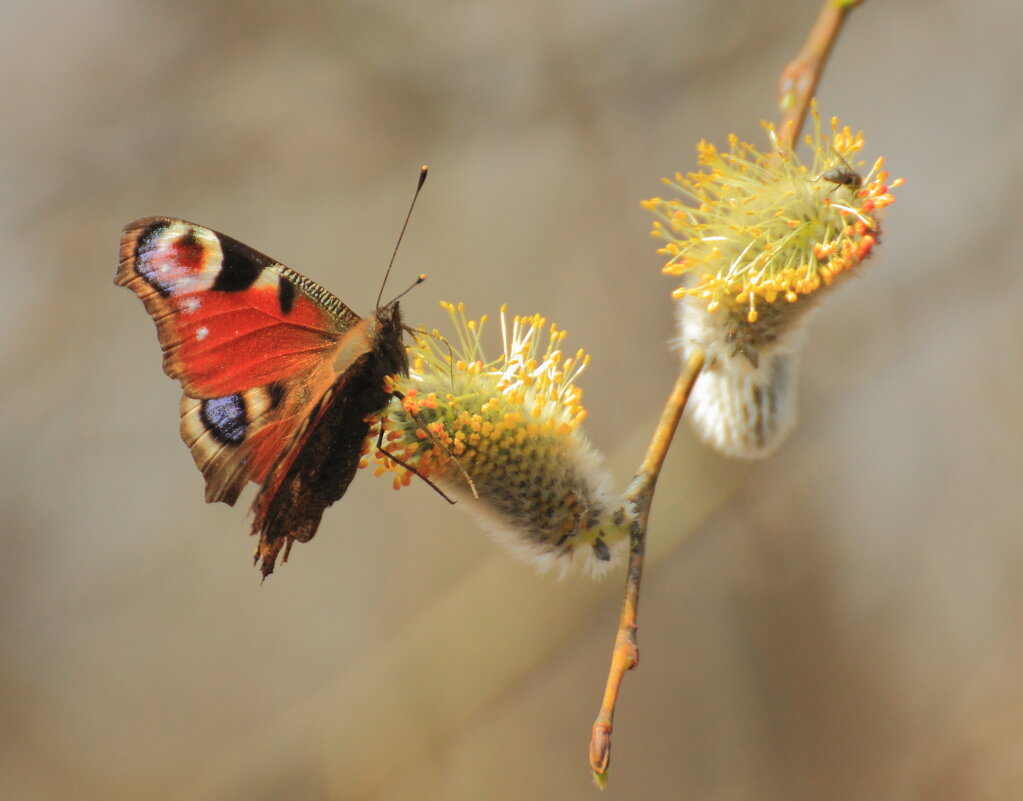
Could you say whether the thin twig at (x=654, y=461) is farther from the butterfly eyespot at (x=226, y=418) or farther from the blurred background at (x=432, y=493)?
the blurred background at (x=432, y=493)

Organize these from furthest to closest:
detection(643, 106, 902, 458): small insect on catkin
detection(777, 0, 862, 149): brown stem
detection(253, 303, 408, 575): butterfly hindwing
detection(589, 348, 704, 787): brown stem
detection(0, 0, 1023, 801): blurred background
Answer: detection(0, 0, 1023, 801): blurred background < detection(777, 0, 862, 149): brown stem < detection(643, 106, 902, 458): small insect on catkin < detection(253, 303, 408, 575): butterfly hindwing < detection(589, 348, 704, 787): brown stem

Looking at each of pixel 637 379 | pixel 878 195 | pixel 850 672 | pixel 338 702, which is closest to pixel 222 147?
pixel 637 379

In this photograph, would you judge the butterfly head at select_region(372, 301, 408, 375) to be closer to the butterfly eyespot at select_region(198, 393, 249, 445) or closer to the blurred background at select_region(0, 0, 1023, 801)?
the butterfly eyespot at select_region(198, 393, 249, 445)

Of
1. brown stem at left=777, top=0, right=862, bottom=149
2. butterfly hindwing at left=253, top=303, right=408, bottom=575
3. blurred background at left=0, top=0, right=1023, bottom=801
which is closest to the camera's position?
butterfly hindwing at left=253, top=303, right=408, bottom=575

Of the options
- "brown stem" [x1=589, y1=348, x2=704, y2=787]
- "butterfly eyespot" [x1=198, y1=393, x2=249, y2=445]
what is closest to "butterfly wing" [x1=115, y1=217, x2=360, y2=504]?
"butterfly eyespot" [x1=198, y1=393, x2=249, y2=445]

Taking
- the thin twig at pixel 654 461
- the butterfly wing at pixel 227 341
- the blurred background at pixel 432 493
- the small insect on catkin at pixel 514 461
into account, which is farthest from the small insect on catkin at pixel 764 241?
the blurred background at pixel 432 493

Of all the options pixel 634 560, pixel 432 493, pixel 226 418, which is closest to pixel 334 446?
pixel 226 418

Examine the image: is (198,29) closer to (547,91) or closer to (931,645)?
(547,91)

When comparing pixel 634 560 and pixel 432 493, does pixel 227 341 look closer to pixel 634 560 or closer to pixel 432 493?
pixel 634 560
